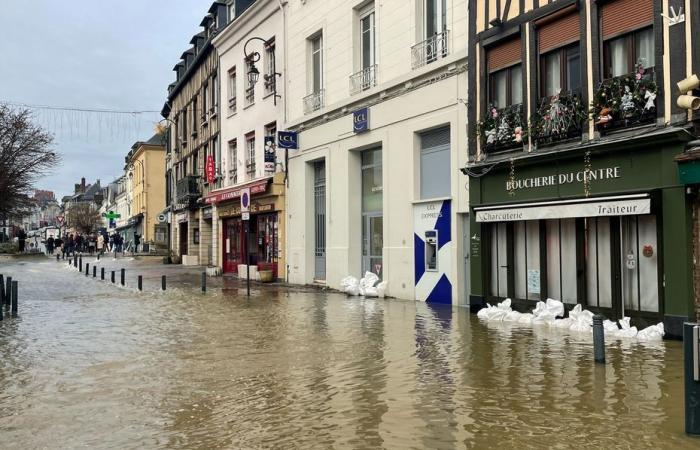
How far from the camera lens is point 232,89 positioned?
28422 mm

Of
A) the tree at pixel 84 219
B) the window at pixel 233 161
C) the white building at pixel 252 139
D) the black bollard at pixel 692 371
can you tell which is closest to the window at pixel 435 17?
the white building at pixel 252 139

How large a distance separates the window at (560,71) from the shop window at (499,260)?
2841mm

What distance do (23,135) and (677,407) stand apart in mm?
38915

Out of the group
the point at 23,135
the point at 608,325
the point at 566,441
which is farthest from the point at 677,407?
the point at 23,135

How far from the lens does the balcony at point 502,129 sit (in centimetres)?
1211

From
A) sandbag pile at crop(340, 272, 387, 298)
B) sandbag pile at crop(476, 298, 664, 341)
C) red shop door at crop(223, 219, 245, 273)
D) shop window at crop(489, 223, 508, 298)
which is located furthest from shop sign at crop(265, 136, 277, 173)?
sandbag pile at crop(476, 298, 664, 341)

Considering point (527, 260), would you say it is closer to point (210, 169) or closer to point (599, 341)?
point (599, 341)

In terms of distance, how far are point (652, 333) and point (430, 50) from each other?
8585mm

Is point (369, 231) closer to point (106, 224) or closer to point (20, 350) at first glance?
point (20, 350)

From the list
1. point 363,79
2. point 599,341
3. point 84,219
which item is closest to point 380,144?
point 363,79

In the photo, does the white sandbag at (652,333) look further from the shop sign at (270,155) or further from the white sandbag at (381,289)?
the shop sign at (270,155)

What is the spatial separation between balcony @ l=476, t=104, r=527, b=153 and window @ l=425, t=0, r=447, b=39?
3150mm

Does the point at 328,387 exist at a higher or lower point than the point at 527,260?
lower

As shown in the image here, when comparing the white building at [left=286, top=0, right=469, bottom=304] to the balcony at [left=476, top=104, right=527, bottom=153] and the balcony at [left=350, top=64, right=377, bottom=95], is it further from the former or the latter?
the balcony at [left=476, top=104, right=527, bottom=153]
